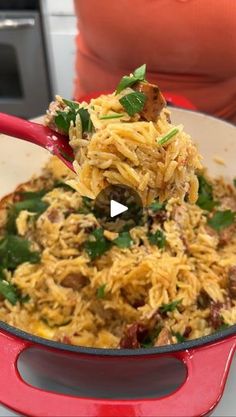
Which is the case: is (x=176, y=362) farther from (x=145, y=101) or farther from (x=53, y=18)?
(x=53, y=18)

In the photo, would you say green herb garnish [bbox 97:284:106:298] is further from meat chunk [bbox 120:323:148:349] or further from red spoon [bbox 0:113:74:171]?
red spoon [bbox 0:113:74:171]

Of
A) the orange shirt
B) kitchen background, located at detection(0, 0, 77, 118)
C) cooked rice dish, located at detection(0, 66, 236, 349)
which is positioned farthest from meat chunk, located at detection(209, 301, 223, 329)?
kitchen background, located at detection(0, 0, 77, 118)

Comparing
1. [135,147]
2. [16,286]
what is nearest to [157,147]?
[135,147]

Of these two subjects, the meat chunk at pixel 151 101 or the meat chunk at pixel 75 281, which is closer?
the meat chunk at pixel 151 101

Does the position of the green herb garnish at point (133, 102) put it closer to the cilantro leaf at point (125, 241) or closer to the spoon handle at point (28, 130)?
the spoon handle at point (28, 130)

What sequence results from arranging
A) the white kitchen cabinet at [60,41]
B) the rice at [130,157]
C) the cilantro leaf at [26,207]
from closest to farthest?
the rice at [130,157]
the cilantro leaf at [26,207]
the white kitchen cabinet at [60,41]

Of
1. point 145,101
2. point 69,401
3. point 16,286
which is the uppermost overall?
point 145,101

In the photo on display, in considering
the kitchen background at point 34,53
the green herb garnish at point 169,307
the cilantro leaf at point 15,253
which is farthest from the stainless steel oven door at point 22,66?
the green herb garnish at point 169,307
